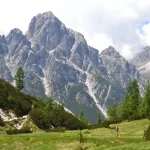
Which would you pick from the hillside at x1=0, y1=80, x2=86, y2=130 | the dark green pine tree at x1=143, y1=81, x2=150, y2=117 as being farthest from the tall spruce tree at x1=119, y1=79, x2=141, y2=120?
the hillside at x1=0, y1=80, x2=86, y2=130

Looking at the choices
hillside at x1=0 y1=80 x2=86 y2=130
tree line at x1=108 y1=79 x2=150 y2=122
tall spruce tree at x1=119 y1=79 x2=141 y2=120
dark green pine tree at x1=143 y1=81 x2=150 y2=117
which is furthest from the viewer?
tall spruce tree at x1=119 y1=79 x2=141 y2=120

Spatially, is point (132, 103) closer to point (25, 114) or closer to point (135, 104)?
point (135, 104)

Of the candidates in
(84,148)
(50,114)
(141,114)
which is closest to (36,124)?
(50,114)

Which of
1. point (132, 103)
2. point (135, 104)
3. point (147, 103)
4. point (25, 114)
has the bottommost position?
point (25, 114)

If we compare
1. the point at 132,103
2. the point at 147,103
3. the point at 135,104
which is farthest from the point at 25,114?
the point at 135,104

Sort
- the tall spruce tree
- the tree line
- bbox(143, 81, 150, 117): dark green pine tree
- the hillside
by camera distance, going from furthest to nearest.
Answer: the tall spruce tree
the tree line
bbox(143, 81, 150, 117): dark green pine tree
the hillside

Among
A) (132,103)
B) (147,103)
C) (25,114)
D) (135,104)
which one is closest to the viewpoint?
(25,114)

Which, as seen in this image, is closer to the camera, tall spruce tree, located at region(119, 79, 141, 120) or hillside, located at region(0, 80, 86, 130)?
hillside, located at region(0, 80, 86, 130)

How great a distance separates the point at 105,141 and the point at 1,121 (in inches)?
1255

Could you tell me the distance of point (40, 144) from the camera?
129ft

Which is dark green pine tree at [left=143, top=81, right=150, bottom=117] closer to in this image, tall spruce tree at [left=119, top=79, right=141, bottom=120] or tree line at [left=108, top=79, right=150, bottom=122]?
tree line at [left=108, top=79, right=150, bottom=122]

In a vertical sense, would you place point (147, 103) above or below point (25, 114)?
above

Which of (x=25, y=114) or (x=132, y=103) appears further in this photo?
(x=132, y=103)

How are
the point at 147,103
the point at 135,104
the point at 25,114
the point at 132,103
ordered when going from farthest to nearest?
the point at 135,104
the point at 132,103
the point at 147,103
the point at 25,114
